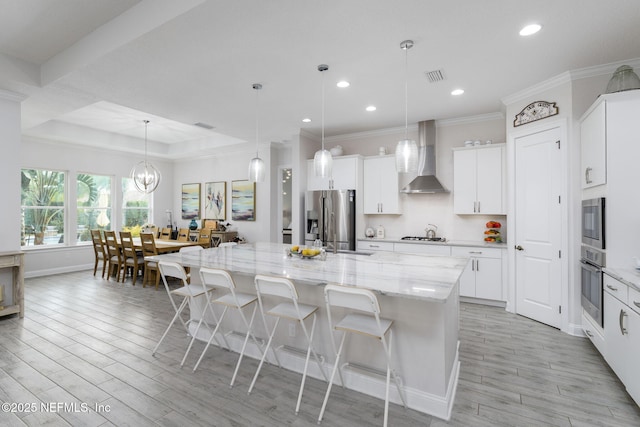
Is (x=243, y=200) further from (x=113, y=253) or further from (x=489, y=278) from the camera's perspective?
(x=489, y=278)

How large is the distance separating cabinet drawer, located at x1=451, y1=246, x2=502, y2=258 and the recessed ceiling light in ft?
9.08

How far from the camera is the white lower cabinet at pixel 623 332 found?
214cm

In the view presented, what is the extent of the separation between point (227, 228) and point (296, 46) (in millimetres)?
5759

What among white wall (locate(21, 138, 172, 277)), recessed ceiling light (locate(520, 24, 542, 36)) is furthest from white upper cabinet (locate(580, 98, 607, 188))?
white wall (locate(21, 138, 172, 277))

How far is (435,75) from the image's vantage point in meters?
3.46

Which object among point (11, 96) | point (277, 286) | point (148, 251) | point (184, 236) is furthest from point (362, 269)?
point (184, 236)

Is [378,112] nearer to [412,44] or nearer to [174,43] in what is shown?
[412,44]

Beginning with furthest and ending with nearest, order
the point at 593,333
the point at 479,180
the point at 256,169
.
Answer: the point at 479,180, the point at 256,169, the point at 593,333

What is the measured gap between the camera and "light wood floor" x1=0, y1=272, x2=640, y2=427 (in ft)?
6.84

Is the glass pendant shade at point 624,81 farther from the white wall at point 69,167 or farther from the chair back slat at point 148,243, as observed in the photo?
the white wall at point 69,167

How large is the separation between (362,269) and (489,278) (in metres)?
2.81

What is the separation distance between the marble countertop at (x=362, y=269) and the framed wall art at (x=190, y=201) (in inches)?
216

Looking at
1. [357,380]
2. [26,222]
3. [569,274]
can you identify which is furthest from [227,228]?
[569,274]

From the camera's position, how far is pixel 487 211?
469cm
